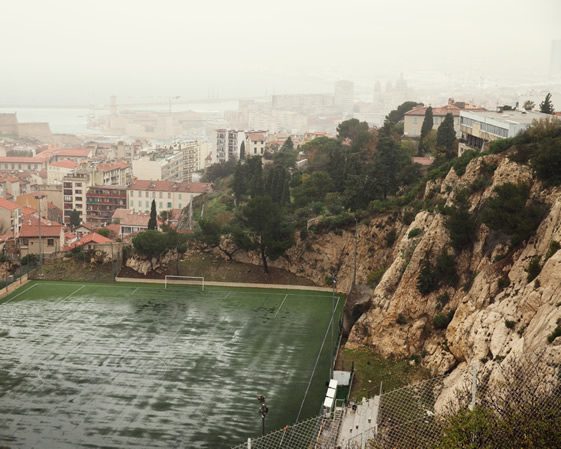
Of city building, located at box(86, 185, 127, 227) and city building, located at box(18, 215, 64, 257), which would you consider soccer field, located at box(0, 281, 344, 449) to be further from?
city building, located at box(86, 185, 127, 227)

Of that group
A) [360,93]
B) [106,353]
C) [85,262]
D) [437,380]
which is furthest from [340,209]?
[360,93]

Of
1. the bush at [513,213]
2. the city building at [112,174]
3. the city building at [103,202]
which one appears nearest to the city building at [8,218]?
the city building at [103,202]

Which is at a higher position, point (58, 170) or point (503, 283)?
point (503, 283)

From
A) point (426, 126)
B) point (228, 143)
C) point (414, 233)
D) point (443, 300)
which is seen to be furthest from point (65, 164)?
point (443, 300)

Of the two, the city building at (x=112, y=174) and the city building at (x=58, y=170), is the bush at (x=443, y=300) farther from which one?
the city building at (x=58, y=170)

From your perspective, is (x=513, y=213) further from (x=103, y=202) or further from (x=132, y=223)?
(x=103, y=202)

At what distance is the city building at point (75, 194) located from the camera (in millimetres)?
53906

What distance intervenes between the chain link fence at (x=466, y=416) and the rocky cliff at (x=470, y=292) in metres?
0.84

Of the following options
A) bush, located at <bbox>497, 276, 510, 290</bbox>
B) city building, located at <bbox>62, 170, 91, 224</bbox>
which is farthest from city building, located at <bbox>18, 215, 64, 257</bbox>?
A: bush, located at <bbox>497, 276, 510, 290</bbox>

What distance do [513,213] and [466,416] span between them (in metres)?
10.5

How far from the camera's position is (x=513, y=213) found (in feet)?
63.2

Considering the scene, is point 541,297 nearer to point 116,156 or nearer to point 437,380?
point 437,380

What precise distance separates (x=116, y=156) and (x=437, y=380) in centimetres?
6653

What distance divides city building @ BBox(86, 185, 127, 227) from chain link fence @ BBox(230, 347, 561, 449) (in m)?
38.2
